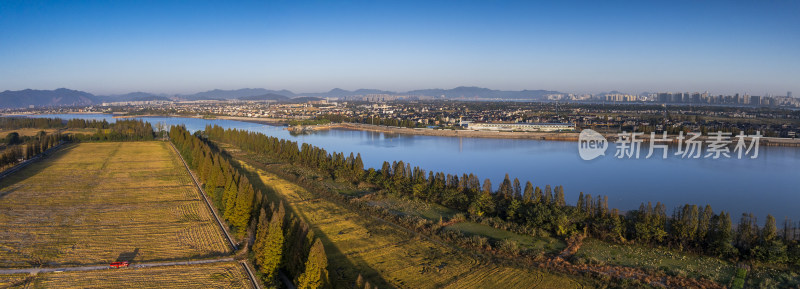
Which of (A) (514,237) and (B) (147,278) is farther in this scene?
(A) (514,237)

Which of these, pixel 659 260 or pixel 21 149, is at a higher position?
pixel 21 149

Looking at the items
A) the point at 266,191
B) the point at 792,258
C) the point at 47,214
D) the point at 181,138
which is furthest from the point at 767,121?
the point at 47,214

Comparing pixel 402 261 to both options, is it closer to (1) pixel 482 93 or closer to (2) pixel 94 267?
(2) pixel 94 267

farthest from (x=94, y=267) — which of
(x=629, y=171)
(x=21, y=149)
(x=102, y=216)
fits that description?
(x=629, y=171)

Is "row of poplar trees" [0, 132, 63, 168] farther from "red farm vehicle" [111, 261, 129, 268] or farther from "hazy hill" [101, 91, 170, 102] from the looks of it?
"hazy hill" [101, 91, 170, 102]

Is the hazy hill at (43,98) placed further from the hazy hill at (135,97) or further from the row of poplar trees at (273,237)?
the row of poplar trees at (273,237)

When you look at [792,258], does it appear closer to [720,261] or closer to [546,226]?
[720,261]
